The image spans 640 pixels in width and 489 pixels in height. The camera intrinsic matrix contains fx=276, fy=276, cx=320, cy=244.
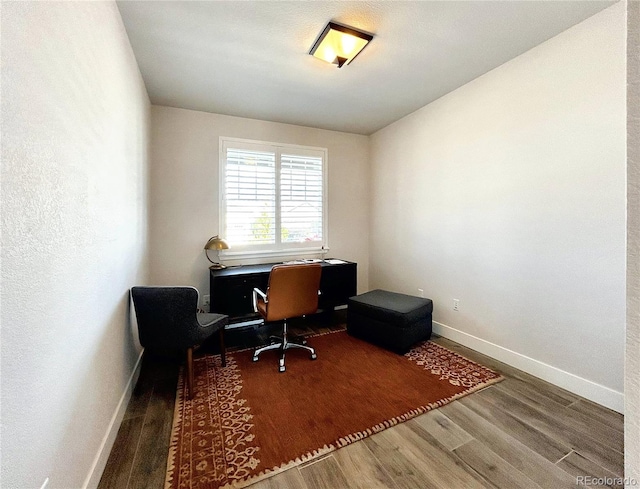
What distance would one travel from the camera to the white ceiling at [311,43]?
188 cm

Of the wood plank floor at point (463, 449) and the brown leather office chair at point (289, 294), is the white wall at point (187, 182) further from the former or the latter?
the wood plank floor at point (463, 449)

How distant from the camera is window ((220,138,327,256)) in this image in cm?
368

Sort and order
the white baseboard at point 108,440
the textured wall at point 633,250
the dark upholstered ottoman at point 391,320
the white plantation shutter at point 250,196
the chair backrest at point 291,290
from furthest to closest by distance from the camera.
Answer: the white plantation shutter at point 250,196 < the dark upholstered ottoman at point 391,320 < the chair backrest at point 291,290 < the white baseboard at point 108,440 < the textured wall at point 633,250

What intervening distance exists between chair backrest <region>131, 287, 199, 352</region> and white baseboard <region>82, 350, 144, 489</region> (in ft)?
1.19

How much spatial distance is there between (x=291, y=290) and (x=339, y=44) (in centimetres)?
209

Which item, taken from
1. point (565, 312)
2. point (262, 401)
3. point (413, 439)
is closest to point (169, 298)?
point (262, 401)

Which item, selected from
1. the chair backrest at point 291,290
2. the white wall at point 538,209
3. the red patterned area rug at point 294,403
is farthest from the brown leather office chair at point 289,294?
the white wall at point 538,209

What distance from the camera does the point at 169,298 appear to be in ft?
6.73

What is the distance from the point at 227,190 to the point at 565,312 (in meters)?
3.73

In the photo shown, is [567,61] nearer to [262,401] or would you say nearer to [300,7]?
[300,7]

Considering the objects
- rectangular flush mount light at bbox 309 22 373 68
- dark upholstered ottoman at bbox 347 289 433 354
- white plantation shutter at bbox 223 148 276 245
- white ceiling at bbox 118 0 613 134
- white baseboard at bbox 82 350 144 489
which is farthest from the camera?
white plantation shutter at bbox 223 148 276 245

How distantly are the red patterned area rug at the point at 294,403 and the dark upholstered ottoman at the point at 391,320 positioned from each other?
13 cm

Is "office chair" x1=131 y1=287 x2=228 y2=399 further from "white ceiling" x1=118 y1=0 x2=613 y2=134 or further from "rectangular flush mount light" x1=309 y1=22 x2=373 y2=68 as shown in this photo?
"rectangular flush mount light" x1=309 y1=22 x2=373 y2=68

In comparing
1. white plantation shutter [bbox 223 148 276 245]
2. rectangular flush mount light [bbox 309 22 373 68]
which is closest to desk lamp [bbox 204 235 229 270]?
white plantation shutter [bbox 223 148 276 245]
